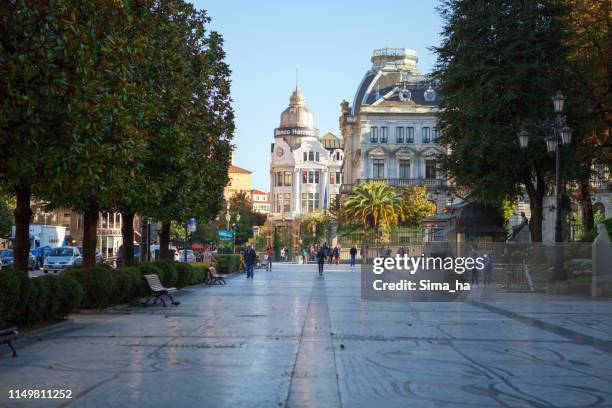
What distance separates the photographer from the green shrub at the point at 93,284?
2069 centimetres

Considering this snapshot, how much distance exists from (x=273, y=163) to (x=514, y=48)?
13822cm

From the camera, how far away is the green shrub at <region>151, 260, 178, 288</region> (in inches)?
1163

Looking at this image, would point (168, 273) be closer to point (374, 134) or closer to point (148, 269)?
point (148, 269)

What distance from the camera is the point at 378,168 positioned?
110m

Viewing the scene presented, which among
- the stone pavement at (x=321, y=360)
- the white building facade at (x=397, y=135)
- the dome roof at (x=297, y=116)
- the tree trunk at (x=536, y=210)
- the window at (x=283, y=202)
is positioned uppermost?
the dome roof at (x=297, y=116)

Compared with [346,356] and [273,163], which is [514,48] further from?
[273,163]

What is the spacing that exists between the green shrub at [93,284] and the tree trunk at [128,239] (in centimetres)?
815

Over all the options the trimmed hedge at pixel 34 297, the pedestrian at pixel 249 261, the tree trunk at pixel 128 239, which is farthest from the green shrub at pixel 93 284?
the pedestrian at pixel 249 261

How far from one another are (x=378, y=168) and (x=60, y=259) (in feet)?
200

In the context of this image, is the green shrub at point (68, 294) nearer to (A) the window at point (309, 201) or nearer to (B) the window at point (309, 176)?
(A) the window at point (309, 201)

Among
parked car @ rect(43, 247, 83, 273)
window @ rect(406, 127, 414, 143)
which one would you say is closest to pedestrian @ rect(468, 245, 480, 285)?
parked car @ rect(43, 247, 83, 273)

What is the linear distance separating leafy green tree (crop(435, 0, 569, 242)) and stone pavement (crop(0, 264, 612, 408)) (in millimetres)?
17078

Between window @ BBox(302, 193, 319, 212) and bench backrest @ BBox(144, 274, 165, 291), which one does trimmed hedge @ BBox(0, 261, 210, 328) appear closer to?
A: bench backrest @ BBox(144, 274, 165, 291)

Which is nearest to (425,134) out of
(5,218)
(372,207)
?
(372,207)
